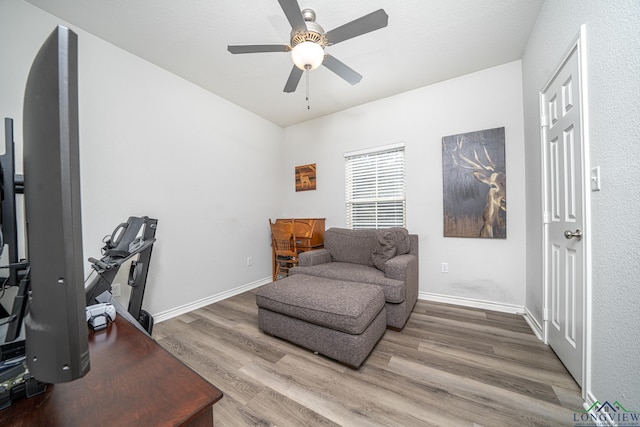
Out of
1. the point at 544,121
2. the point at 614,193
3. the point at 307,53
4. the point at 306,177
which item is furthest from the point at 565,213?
the point at 306,177

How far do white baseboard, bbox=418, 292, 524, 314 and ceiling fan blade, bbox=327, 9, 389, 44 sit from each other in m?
2.78

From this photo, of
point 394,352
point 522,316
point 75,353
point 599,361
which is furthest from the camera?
point 522,316

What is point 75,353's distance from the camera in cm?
41

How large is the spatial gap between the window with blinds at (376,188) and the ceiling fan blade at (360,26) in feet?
5.46

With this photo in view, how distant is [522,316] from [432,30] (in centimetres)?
288

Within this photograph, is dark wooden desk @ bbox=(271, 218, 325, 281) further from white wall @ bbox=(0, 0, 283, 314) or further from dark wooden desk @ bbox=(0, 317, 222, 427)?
dark wooden desk @ bbox=(0, 317, 222, 427)

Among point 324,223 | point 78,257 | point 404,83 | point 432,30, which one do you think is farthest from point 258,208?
point 78,257

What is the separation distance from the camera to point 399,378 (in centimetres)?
152

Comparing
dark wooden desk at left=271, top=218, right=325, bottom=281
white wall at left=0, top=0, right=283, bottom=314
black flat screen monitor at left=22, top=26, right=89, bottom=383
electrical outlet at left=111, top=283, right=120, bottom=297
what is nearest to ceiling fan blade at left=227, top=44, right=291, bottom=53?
white wall at left=0, top=0, right=283, bottom=314

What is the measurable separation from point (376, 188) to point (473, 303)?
5.89ft

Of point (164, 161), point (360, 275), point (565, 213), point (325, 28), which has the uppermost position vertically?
point (325, 28)

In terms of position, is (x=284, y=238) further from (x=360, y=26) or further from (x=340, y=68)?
(x=360, y=26)

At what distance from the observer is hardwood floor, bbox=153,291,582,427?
1.25m

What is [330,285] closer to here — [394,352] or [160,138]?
[394,352]
